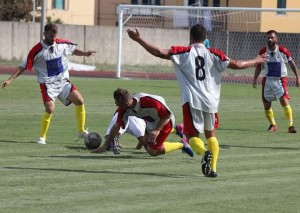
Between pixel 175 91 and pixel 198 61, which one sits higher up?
pixel 198 61

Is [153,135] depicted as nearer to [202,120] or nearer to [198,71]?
[202,120]

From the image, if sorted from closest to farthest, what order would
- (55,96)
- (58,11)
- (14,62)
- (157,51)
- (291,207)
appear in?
(291,207) → (157,51) → (55,96) → (14,62) → (58,11)

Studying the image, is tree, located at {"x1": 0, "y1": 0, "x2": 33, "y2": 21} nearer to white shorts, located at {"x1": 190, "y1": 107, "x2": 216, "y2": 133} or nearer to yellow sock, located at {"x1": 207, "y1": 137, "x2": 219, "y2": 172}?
white shorts, located at {"x1": 190, "y1": 107, "x2": 216, "y2": 133}

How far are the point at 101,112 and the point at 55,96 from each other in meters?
6.15

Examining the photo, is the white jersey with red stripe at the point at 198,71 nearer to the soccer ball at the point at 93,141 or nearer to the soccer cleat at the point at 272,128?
the soccer ball at the point at 93,141

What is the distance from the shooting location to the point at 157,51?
1267cm

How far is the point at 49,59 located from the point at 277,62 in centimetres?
555

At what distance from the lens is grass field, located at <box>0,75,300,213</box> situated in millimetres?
10695

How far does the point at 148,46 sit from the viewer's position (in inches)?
492

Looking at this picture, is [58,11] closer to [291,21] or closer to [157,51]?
[291,21]

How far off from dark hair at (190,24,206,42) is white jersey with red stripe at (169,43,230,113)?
0.40ft

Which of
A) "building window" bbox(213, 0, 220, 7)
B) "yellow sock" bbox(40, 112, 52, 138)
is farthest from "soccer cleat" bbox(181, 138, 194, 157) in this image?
"building window" bbox(213, 0, 220, 7)

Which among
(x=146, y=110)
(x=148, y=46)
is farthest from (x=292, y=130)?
(x=148, y=46)

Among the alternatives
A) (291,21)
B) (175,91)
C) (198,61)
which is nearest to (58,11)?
(291,21)
